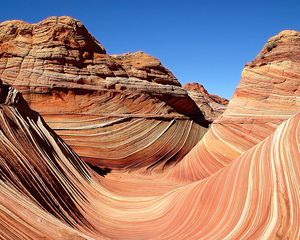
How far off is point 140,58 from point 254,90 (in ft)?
23.2

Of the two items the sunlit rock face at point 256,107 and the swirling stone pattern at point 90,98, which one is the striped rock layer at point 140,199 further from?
the swirling stone pattern at point 90,98

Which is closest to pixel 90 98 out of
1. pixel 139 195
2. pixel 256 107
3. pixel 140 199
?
pixel 256 107

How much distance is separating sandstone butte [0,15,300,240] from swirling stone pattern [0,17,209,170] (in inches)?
132

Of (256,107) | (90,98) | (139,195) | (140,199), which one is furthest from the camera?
(90,98)

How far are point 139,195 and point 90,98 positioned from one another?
647 cm

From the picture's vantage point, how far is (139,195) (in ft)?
27.5

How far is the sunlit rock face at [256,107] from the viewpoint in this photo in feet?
34.7

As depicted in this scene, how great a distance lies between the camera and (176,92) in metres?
16.5

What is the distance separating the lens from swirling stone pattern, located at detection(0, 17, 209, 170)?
13359 mm

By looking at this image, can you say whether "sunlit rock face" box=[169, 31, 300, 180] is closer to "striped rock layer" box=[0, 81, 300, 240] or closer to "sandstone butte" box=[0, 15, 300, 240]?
"sandstone butte" box=[0, 15, 300, 240]

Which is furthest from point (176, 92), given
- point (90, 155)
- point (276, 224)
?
point (276, 224)

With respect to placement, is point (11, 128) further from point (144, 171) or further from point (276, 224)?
point (144, 171)

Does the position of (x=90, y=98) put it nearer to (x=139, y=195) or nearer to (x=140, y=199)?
(x=139, y=195)

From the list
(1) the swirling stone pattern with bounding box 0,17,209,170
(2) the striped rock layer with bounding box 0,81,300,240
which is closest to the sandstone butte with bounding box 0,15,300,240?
(2) the striped rock layer with bounding box 0,81,300,240
